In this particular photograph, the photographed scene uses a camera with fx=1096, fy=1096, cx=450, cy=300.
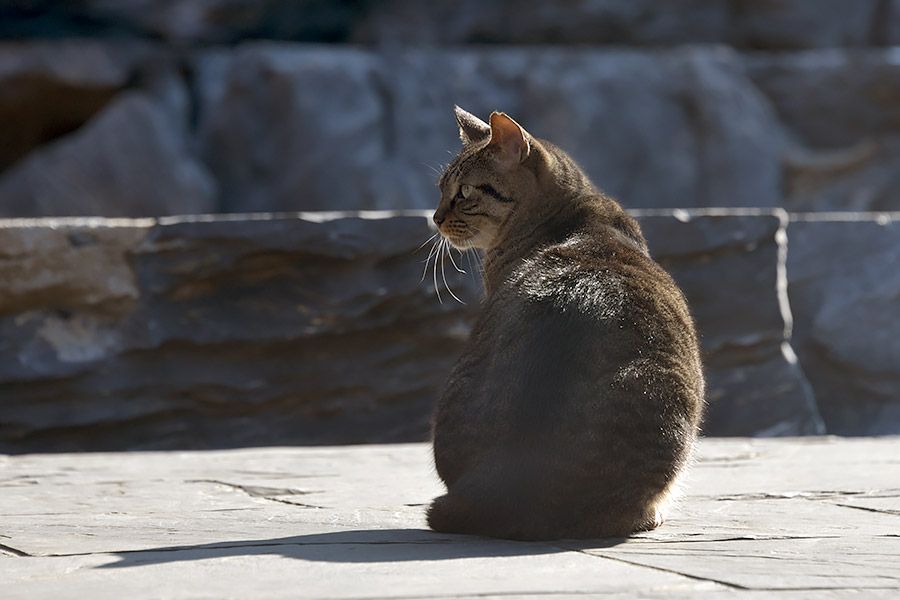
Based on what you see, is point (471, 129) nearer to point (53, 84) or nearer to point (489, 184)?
point (489, 184)

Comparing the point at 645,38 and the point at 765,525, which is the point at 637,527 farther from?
the point at 645,38

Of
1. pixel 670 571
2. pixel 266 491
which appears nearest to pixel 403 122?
pixel 266 491

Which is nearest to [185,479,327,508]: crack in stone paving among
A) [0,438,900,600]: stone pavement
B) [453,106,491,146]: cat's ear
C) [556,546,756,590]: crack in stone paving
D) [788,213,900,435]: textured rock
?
[0,438,900,600]: stone pavement

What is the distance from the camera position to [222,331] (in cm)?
471

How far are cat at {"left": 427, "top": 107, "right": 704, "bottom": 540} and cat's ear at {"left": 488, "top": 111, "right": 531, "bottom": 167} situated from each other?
0.67m

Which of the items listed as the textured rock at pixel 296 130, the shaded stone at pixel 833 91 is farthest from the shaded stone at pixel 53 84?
the shaded stone at pixel 833 91

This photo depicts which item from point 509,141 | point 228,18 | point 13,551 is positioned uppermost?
point 228,18

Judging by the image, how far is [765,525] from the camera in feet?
8.24

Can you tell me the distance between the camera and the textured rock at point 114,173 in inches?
482

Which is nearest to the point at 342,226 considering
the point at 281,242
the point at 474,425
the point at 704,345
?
the point at 281,242

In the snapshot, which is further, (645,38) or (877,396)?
(645,38)

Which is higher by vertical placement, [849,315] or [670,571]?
[849,315]

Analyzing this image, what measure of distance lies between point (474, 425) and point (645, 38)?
13.7 metres

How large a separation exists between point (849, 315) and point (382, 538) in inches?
143
